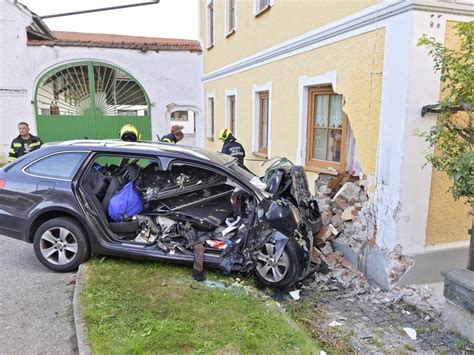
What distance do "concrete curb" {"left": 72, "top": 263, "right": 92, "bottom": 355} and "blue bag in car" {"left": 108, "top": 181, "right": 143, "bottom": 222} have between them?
0.76 m

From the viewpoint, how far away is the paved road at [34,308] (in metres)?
2.98

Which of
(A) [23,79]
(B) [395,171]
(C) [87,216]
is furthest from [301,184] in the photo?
(A) [23,79]

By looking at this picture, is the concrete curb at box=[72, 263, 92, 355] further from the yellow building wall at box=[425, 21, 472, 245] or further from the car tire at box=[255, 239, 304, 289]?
the yellow building wall at box=[425, 21, 472, 245]

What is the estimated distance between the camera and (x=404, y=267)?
4359 mm

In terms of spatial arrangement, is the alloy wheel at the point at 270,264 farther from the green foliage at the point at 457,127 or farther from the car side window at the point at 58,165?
the car side window at the point at 58,165

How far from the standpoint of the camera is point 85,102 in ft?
42.3

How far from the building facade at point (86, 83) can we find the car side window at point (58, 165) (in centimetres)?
874

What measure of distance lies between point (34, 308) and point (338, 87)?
A: 14.6 feet

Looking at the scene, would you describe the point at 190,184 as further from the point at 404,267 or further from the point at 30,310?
the point at 404,267

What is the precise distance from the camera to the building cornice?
12.9ft

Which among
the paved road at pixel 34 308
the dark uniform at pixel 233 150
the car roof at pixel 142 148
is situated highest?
the car roof at pixel 142 148

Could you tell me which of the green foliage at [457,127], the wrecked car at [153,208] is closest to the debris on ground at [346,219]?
the wrecked car at [153,208]

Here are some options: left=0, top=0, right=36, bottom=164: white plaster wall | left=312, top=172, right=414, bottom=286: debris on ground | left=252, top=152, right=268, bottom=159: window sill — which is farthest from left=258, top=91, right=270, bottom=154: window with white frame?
left=0, top=0, right=36, bottom=164: white plaster wall

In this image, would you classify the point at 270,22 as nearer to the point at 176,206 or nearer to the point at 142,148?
the point at 142,148
